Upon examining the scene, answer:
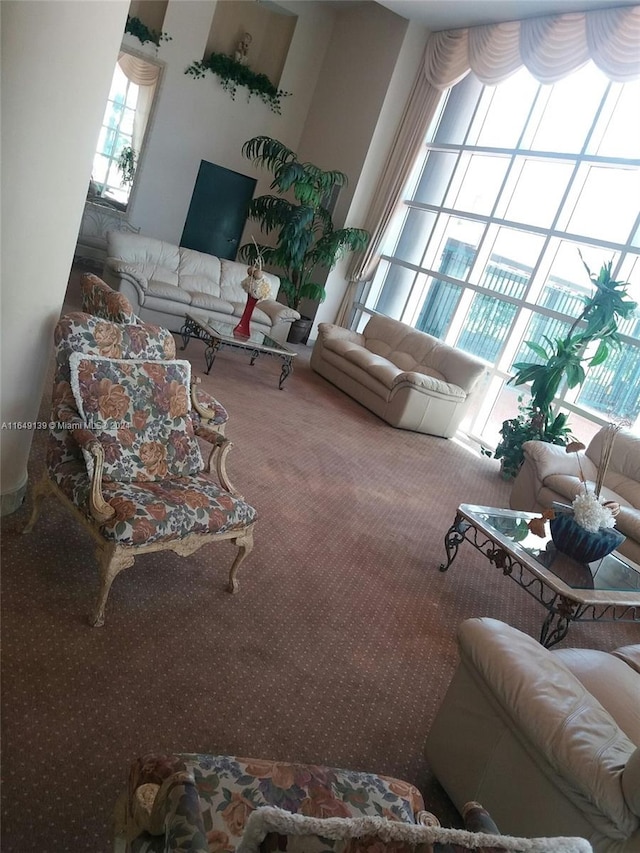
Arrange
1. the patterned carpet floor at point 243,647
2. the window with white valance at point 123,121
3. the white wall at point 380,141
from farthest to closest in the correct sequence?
the window with white valance at point 123,121, the white wall at point 380,141, the patterned carpet floor at point 243,647

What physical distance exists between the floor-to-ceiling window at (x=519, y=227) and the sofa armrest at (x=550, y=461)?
84 centimetres

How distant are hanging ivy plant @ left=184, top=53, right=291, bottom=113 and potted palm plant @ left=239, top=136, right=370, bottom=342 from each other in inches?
54.3

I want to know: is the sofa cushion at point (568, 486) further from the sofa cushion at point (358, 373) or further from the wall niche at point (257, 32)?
the wall niche at point (257, 32)

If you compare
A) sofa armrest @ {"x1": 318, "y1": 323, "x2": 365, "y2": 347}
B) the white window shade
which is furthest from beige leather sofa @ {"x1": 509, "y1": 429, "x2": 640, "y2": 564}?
the white window shade

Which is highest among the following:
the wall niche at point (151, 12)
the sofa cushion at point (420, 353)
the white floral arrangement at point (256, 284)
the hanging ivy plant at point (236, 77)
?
the wall niche at point (151, 12)

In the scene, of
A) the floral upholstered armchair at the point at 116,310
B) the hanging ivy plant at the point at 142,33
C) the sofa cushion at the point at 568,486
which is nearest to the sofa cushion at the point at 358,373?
the sofa cushion at the point at 568,486

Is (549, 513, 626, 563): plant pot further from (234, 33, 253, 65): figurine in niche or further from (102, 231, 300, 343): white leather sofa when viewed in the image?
(234, 33, 253, 65): figurine in niche

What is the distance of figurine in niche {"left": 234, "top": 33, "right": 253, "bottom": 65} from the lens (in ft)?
29.6

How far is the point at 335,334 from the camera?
7.04 metres

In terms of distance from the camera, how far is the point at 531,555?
3.07 meters

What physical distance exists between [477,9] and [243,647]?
6.82 m

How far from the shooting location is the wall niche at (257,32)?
8.98 m

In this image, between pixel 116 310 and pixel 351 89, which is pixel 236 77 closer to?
pixel 351 89

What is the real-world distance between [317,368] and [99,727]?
555 centimetres
